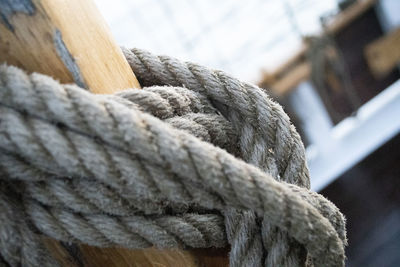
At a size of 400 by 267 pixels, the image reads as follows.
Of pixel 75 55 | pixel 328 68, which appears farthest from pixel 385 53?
pixel 75 55

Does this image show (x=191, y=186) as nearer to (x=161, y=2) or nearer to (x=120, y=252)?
(x=120, y=252)

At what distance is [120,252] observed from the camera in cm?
57

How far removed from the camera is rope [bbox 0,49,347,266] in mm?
479

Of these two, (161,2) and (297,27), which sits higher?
(161,2)

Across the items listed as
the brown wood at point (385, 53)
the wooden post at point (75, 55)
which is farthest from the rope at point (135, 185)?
the brown wood at point (385, 53)

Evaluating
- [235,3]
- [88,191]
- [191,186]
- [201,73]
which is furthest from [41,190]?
[235,3]

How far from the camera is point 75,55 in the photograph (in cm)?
52

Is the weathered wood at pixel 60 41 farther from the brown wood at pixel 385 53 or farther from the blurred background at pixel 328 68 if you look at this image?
the brown wood at pixel 385 53

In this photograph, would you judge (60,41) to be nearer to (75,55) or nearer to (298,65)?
(75,55)

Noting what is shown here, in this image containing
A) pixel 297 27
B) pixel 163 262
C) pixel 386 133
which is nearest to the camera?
pixel 163 262

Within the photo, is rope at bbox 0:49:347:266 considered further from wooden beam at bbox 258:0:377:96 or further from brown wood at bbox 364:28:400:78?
brown wood at bbox 364:28:400:78

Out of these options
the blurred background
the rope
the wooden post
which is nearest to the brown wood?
the blurred background

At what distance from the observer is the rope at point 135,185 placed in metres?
0.48

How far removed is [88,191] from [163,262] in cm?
16
